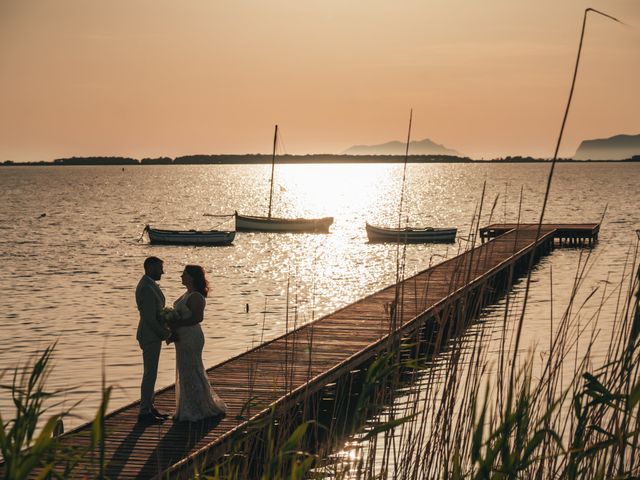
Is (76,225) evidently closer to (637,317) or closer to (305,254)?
(305,254)

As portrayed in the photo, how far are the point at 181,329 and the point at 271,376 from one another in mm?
3616

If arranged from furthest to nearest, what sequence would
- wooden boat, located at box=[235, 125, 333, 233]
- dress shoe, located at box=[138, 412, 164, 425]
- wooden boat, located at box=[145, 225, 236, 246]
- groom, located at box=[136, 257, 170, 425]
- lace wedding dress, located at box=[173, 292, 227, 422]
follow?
wooden boat, located at box=[235, 125, 333, 233] < wooden boat, located at box=[145, 225, 236, 246] < dress shoe, located at box=[138, 412, 164, 425] < lace wedding dress, located at box=[173, 292, 227, 422] < groom, located at box=[136, 257, 170, 425]

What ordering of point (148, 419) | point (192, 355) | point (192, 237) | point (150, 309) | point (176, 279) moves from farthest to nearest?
1. point (192, 237)
2. point (176, 279)
3. point (148, 419)
4. point (192, 355)
5. point (150, 309)

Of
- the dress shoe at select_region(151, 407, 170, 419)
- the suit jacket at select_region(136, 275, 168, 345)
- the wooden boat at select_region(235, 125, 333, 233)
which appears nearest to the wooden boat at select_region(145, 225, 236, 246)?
the wooden boat at select_region(235, 125, 333, 233)

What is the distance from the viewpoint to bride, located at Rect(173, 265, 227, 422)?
9.79 metres

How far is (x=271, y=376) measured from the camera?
1336 cm

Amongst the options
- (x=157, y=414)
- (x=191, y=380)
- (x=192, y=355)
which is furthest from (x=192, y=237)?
(x=192, y=355)

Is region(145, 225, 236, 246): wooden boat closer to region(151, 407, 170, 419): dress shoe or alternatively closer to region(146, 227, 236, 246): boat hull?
region(146, 227, 236, 246): boat hull

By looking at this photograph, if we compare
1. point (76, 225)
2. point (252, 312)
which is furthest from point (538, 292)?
point (76, 225)

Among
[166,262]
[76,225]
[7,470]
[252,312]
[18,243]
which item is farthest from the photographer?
[76,225]

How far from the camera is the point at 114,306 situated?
30.3m

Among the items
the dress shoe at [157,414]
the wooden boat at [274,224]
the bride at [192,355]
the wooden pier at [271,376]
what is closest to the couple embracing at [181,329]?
the bride at [192,355]

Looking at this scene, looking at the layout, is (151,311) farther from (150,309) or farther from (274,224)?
(274,224)

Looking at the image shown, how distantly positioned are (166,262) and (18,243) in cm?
1588
